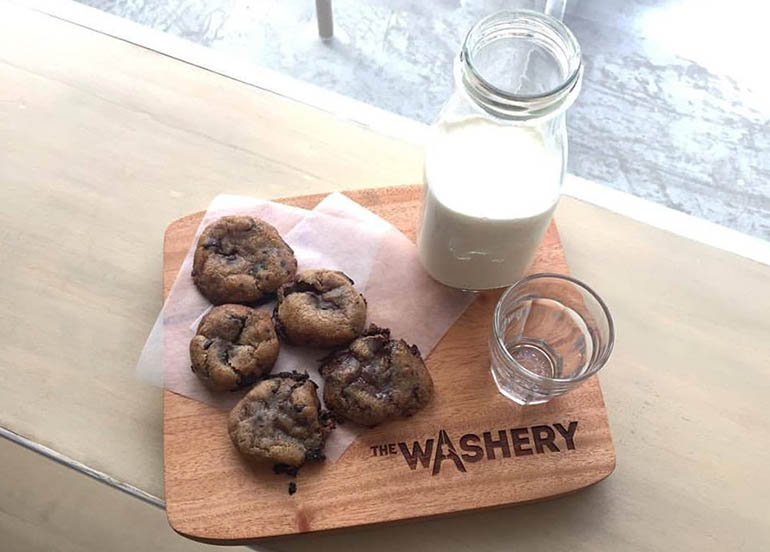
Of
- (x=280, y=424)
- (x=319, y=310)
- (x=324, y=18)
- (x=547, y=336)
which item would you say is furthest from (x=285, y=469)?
(x=324, y=18)

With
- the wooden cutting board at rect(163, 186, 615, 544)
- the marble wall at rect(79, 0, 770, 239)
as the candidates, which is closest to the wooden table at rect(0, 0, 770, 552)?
the wooden cutting board at rect(163, 186, 615, 544)

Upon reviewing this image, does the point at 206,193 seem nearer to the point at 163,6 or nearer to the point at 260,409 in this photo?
the point at 260,409

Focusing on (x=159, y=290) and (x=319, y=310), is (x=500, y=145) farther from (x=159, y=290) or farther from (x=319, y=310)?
(x=159, y=290)

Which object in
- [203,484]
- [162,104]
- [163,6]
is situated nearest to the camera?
[203,484]

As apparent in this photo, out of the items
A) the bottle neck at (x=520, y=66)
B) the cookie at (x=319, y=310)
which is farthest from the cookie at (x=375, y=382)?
the bottle neck at (x=520, y=66)

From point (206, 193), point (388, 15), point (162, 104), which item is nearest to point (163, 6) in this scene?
point (388, 15)

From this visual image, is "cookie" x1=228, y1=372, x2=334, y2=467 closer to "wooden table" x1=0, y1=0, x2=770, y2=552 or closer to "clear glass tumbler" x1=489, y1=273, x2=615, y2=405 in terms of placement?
"wooden table" x1=0, y1=0, x2=770, y2=552

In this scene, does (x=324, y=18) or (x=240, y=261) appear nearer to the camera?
(x=240, y=261)
